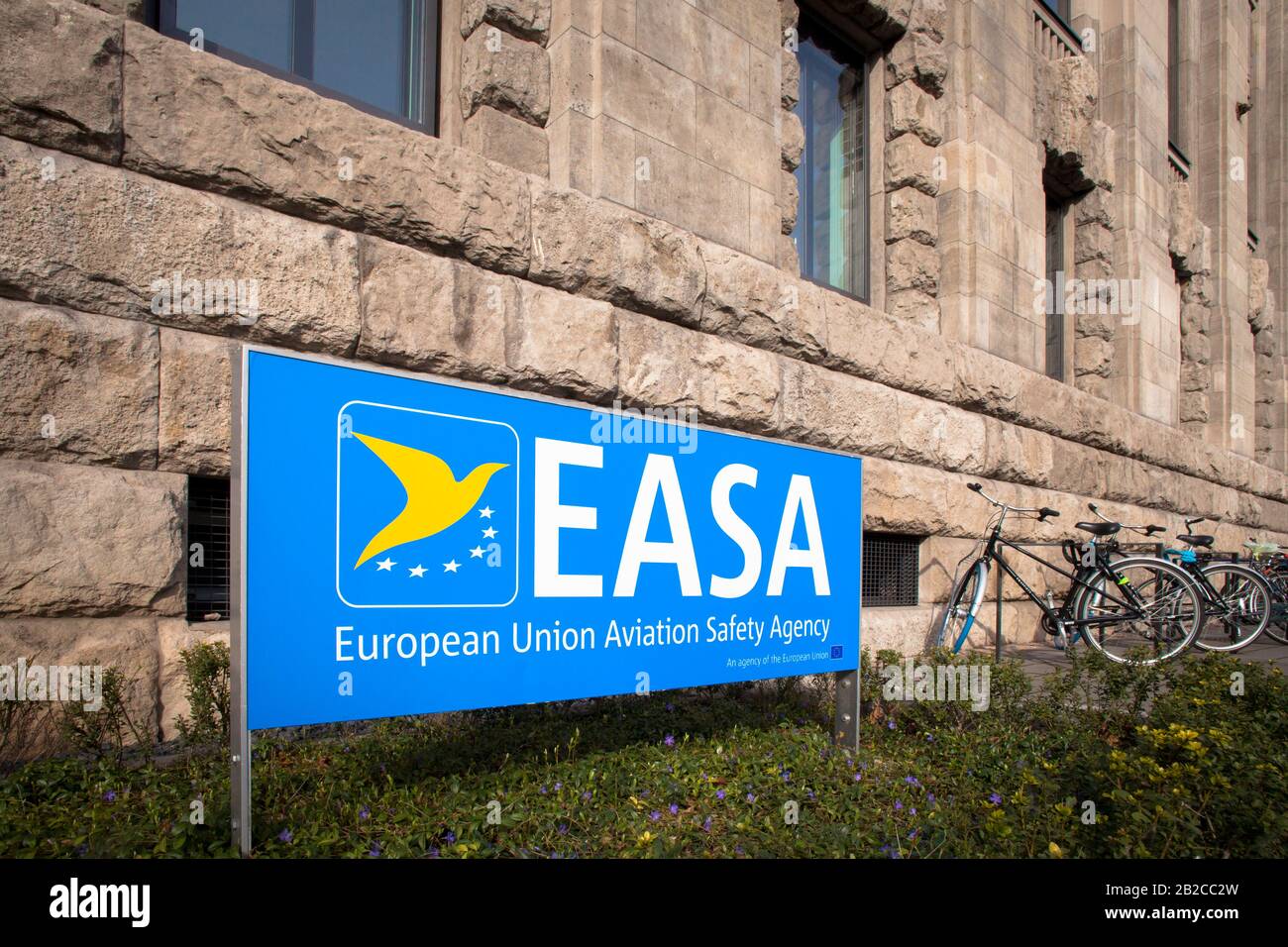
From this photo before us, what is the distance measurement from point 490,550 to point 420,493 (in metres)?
0.31

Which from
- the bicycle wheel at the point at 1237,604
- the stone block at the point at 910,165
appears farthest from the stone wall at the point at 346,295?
the bicycle wheel at the point at 1237,604

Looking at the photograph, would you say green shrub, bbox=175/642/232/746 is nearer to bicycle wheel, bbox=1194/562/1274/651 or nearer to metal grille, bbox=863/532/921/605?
metal grille, bbox=863/532/921/605

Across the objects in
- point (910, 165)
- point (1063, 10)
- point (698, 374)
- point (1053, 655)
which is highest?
point (1063, 10)

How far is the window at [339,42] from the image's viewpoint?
14.9 ft

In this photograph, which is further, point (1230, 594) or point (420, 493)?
point (1230, 594)

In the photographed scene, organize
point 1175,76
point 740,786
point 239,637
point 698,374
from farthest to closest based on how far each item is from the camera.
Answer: point 1175,76, point 698,374, point 740,786, point 239,637

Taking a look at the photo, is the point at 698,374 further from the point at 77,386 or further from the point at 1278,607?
the point at 1278,607

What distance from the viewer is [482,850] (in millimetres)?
2693

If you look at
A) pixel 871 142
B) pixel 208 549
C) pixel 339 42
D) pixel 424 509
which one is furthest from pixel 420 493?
pixel 871 142

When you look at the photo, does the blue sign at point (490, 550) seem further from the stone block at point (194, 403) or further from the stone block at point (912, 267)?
the stone block at point (912, 267)

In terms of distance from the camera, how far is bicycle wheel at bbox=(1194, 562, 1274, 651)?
7555 millimetres

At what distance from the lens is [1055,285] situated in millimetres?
11031

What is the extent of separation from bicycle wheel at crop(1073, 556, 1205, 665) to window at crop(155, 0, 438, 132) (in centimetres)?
616

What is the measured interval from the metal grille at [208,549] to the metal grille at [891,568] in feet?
15.4
